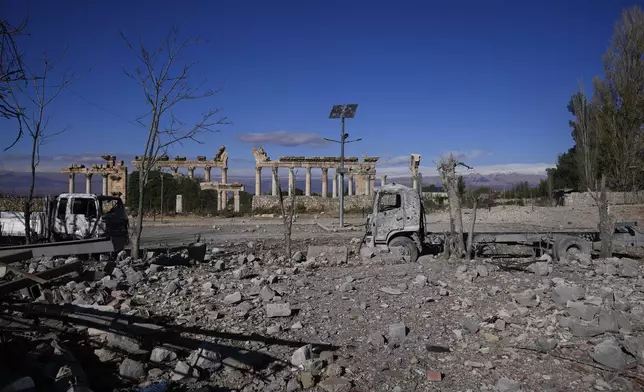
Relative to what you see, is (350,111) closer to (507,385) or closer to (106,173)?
(507,385)

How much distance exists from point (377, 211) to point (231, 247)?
21.2ft

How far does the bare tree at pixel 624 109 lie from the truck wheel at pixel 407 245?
16.7 meters

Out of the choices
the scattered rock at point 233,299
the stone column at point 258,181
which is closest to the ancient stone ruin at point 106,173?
the stone column at point 258,181

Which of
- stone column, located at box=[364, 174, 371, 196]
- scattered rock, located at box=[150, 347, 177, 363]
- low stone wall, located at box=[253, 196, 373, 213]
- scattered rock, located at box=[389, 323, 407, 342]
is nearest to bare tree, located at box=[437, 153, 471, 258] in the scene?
scattered rock, located at box=[389, 323, 407, 342]

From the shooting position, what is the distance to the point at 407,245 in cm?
1264

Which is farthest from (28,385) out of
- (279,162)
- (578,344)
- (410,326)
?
(279,162)

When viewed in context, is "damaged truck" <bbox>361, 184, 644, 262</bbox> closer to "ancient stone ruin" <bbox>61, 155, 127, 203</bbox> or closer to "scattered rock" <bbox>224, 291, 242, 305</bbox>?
"scattered rock" <bbox>224, 291, 242, 305</bbox>

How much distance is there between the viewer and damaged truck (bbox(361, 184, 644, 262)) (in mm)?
12609

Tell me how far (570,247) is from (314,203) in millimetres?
32363

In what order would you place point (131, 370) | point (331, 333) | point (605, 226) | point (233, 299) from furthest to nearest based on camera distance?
point (605, 226) < point (233, 299) < point (331, 333) < point (131, 370)

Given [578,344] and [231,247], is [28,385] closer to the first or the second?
[578,344]

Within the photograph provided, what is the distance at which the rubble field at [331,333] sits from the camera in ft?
16.9

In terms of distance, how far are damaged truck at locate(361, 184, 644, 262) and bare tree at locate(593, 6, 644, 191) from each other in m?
13.0

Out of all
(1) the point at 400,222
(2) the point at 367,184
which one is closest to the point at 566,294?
(1) the point at 400,222
